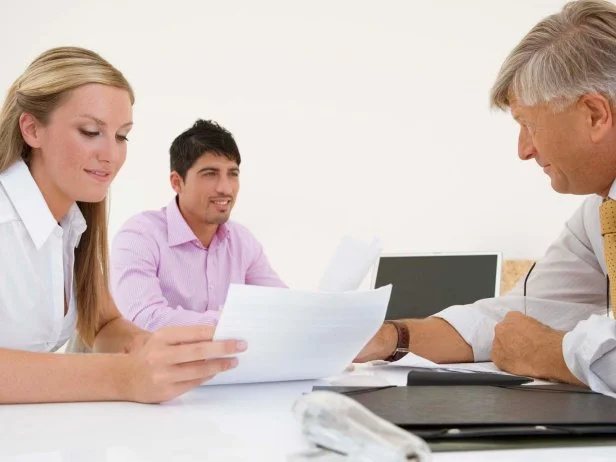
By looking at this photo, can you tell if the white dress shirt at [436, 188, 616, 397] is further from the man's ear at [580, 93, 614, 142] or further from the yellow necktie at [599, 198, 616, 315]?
the yellow necktie at [599, 198, 616, 315]

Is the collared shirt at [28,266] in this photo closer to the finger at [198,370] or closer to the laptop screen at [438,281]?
the finger at [198,370]

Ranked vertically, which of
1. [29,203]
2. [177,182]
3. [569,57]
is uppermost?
[177,182]

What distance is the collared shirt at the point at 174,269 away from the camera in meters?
2.82

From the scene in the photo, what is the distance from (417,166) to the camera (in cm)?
419

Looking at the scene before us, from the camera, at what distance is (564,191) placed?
5.57 feet

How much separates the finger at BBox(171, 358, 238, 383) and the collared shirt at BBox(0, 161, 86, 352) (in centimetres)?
53

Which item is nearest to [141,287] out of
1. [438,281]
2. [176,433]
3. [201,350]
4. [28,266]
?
[438,281]

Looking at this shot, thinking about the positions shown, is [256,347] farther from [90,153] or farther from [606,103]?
[606,103]

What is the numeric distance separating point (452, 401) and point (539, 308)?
883mm

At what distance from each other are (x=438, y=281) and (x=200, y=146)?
115cm

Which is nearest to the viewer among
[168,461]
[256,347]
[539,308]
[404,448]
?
[404,448]

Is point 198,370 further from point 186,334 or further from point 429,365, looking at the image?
point 429,365

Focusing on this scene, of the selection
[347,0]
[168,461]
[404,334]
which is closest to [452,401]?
[168,461]

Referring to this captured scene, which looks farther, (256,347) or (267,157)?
(267,157)
